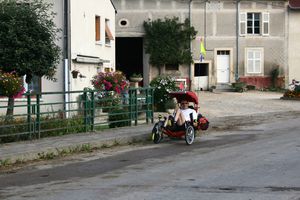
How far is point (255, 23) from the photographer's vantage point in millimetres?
44969

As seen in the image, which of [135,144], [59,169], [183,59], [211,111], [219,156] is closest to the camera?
[59,169]

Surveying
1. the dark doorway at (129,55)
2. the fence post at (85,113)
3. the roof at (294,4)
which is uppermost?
the roof at (294,4)

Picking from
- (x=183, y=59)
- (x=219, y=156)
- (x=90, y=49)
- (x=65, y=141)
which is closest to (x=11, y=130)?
(x=65, y=141)

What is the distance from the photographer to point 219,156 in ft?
45.0

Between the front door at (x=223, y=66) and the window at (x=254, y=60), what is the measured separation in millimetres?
1435

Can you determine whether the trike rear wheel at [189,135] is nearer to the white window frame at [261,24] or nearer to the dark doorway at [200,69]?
the dark doorway at [200,69]

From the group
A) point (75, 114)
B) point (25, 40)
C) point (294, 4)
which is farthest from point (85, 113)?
point (294, 4)

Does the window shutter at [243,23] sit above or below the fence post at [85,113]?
above

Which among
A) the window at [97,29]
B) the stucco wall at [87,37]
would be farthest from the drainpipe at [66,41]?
the window at [97,29]

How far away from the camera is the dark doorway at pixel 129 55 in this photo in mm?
45625

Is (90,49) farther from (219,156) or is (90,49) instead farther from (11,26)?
(219,156)

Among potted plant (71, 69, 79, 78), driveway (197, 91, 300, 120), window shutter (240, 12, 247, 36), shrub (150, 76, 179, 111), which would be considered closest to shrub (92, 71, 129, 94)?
potted plant (71, 69, 79, 78)

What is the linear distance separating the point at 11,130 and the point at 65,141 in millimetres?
1316

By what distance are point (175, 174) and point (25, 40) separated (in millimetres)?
7613
